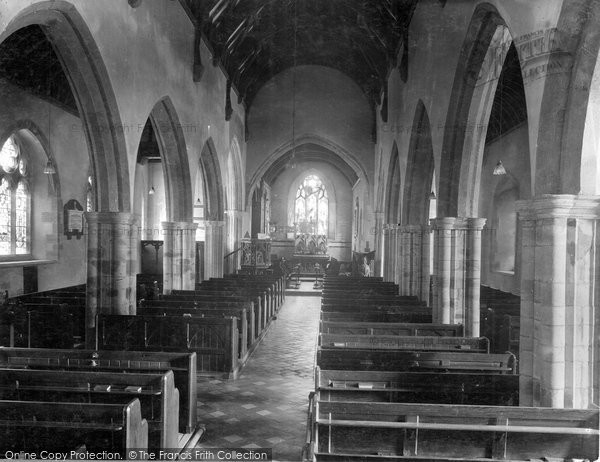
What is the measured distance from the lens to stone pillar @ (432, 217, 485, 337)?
945 centimetres

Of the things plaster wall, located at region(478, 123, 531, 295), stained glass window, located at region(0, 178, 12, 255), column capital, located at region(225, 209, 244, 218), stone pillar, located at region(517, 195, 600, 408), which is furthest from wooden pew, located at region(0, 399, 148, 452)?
column capital, located at region(225, 209, 244, 218)

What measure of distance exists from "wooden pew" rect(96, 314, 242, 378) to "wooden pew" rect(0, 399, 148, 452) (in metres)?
4.42

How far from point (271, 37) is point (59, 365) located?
52.3 feet

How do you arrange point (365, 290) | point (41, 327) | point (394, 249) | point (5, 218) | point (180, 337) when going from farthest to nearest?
point (394, 249) → point (5, 218) → point (365, 290) → point (41, 327) → point (180, 337)

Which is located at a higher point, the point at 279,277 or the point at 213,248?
the point at 213,248

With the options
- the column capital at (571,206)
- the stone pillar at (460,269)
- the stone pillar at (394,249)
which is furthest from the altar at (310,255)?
the column capital at (571,206)

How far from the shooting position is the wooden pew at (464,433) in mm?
3846

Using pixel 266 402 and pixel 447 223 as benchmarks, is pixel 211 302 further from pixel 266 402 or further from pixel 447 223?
pixel 447 223

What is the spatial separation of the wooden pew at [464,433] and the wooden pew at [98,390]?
1778 millimetres

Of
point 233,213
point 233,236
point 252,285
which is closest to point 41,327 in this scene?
point 252,285

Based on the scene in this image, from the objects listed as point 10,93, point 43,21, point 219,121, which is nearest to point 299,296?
point 219,121

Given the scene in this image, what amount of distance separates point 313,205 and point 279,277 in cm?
1685

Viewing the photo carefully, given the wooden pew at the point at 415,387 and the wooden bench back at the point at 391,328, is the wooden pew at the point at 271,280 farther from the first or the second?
the wooden pew at the point at 415,387

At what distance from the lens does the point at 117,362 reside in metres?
6.13
